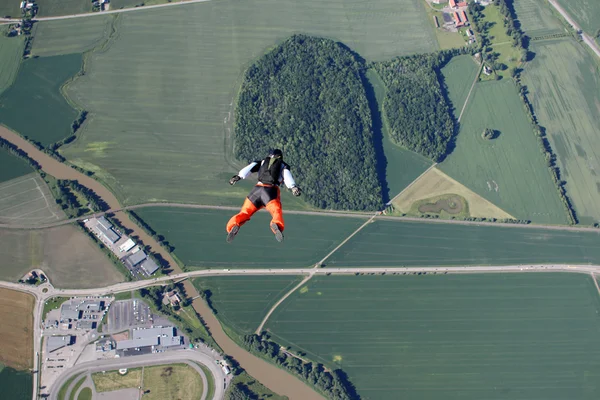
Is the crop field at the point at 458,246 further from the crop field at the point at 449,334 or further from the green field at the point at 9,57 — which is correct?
the green field at the point at 9,57

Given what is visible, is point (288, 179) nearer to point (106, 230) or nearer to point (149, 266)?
point (149, 266)

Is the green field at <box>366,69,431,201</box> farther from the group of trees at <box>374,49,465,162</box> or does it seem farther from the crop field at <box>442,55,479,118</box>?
the crop field at <box>442,55,479,118</box>

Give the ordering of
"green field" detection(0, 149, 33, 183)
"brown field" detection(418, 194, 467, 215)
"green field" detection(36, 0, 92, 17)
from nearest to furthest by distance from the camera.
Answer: "brown field" detection(418, 194, 467, 215) < "green field" detection(0, 149, 33, 183) < "green field" detection(36, 0, 92, 17)

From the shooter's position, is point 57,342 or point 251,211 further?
point 57,342

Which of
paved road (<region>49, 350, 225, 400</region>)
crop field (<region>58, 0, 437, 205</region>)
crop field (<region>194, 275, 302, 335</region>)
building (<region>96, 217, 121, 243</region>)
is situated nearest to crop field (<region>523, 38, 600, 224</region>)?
crop field (<region>58, 0, 437, 205</region>)

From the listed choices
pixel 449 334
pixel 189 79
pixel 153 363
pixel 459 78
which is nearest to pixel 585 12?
pixel 459 78

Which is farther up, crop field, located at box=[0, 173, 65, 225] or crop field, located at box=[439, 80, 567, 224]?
crop field, located at box=[0, 173, 65, 225]

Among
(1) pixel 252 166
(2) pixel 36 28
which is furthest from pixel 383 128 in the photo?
(2) pixel 36 28
